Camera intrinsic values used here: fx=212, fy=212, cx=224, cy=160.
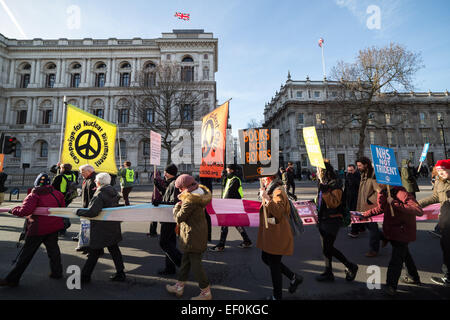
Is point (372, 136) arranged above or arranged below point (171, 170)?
above

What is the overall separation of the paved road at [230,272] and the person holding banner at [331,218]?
217 millimetres

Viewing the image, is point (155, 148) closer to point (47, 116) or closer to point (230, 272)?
point (230, 272)

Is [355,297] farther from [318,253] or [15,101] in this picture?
[15,101]

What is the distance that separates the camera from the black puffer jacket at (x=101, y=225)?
3.22 metres

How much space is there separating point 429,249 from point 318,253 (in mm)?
2472

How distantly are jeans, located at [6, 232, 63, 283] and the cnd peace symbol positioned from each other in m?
2.00

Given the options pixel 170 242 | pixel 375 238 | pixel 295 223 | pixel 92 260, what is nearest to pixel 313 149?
pixel 295 223

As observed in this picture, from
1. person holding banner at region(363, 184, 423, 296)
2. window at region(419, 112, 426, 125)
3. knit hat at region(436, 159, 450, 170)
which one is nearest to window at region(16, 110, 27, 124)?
person holding banner at region(363, 184, 423, 296)

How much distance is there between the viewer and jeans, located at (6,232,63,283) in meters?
3.15

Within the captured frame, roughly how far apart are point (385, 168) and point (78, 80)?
153ft

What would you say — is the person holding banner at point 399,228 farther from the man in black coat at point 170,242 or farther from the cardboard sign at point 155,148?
the cardboard sign at point 155,148

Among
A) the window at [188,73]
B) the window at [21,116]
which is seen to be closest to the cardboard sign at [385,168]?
the window at [188,73]

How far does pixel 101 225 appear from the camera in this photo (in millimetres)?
3311

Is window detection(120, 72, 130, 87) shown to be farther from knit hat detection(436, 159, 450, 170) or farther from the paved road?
knit hat detection(436, 159, 450, 170)
